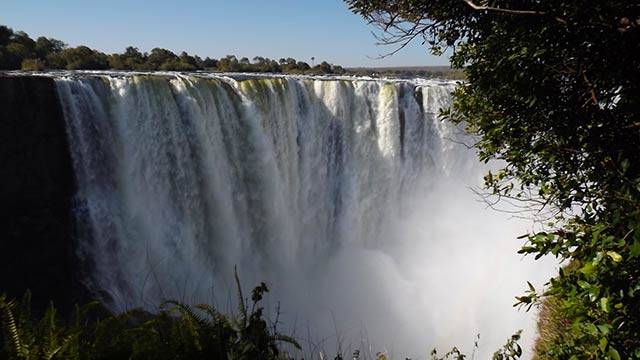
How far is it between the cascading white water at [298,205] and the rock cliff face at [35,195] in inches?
16.0

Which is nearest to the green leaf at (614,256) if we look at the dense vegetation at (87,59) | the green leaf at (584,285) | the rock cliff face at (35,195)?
the green leaf at (584,285)

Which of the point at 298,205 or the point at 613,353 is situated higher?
the point at 613,353

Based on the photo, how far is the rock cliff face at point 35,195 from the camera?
38.3 ft

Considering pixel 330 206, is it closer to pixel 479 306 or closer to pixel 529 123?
pixel 479 306

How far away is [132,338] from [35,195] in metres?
10.9

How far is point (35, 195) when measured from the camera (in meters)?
Answer: 12.2

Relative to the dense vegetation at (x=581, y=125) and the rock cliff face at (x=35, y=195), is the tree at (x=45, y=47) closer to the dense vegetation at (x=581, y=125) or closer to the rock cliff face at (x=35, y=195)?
the rock cliff face at (x=35, y=195)

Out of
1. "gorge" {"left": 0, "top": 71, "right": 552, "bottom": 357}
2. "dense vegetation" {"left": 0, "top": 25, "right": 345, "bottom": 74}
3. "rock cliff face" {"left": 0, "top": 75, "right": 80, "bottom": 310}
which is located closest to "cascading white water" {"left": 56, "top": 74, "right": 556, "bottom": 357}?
"gorge" {"left": 0, "top": 71, "right": 552, "bottom": 357}

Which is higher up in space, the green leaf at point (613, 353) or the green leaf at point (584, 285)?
the green leaf at point (584, 285)

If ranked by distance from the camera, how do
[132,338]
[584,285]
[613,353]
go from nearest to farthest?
1. [132,338]
2. [613,353]
3. [584,285]

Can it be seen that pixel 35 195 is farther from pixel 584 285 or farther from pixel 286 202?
pixel 584 285

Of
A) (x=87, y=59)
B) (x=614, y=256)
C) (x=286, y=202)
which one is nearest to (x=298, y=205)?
(x=286, y=202)

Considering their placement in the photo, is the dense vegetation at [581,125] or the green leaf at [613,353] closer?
the green leaf at [613,353]

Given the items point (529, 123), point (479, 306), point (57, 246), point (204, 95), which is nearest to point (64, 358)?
point (529, 123)
